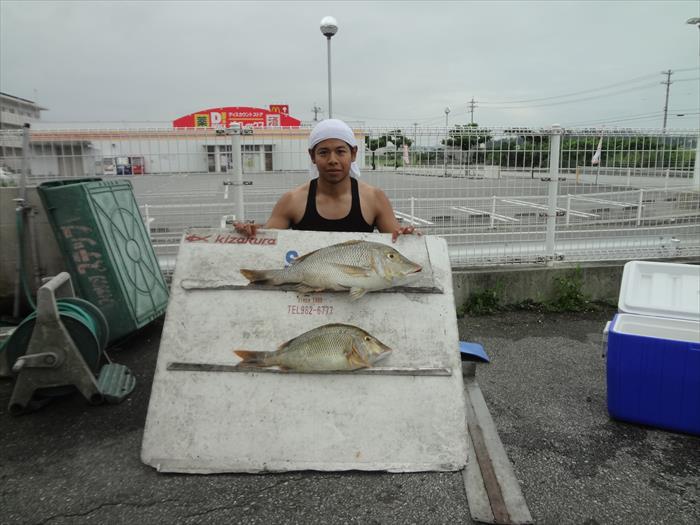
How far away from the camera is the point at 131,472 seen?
245 cm

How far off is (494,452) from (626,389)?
3.42ft

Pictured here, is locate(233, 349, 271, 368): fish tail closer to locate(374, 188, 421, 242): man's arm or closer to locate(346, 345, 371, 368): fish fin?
locate(346, 345, 371, 368): fish fin

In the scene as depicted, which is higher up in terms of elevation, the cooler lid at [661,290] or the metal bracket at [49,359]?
the cooler lid at [661,290]

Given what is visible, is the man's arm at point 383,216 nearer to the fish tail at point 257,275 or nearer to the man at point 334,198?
the man at point 334,198

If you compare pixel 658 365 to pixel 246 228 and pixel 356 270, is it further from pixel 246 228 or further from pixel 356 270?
pixel 246 228

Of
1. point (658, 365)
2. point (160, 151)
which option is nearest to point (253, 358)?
point (658, 365)

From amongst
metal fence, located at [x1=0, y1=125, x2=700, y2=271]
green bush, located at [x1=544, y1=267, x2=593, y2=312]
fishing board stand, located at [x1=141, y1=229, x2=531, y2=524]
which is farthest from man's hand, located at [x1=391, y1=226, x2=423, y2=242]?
green bush, located at [x1=544, y1=267, x2=593, y2=312]

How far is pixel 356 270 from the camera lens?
242 centimetres

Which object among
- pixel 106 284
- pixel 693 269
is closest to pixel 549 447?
pixel 693 269

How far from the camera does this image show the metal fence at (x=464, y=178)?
5254 mm

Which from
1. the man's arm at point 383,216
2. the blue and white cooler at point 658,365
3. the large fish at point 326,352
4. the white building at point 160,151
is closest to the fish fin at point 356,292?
the large fish at point 326,352

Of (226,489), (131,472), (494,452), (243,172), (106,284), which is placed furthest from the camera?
(243,172)

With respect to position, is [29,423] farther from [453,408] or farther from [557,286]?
[557,286]

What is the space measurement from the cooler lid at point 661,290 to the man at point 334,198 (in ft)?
6.16
